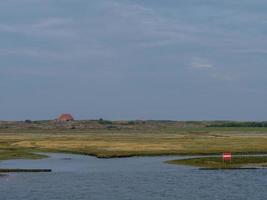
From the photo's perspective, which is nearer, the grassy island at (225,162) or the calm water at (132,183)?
the calm water at (132,183)

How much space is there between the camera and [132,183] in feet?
162

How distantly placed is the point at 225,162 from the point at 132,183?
59.1ft

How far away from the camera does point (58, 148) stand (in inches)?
3561

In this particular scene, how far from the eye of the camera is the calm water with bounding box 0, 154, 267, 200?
43.1m

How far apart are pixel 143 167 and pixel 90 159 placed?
1311cm

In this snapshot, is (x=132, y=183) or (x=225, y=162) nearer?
(x=132, y=183)

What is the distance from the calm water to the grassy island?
255cm

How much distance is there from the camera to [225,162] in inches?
2542

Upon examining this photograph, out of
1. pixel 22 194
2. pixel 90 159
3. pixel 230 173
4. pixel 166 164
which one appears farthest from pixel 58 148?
pixel 22 194

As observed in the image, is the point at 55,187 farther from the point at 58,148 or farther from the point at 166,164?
the point at 58,148

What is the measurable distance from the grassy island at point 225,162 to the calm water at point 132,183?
8.38 feet

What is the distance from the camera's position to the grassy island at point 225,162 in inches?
2420

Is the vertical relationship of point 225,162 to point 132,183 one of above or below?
above

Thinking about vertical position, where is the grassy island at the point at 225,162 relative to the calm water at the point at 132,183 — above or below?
above
